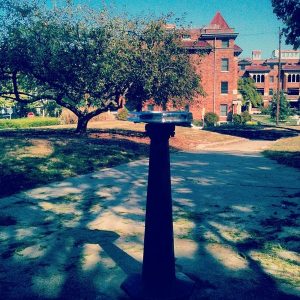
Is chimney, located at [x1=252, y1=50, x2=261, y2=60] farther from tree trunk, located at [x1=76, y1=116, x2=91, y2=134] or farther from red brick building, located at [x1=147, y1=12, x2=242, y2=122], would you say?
tree trunk, located at [x1=76, y1=116, x2=91, y2=134]

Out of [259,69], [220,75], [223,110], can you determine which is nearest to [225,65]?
[220,75]

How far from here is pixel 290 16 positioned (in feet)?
56.9

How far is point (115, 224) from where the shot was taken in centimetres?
481

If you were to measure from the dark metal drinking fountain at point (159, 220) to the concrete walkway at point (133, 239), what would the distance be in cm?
23

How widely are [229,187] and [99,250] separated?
4.25m

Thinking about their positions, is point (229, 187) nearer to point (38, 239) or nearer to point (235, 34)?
point (38, 239)

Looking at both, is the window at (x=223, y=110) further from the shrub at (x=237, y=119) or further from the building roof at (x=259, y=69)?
the building roof at (x=259, y=69)

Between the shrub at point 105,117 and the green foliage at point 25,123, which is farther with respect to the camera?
the shrub at point 105,117

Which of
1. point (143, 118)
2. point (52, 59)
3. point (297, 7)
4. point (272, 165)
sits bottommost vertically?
point (272, 165)

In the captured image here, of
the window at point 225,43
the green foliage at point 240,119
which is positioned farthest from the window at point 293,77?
the green foliage at point 240,119

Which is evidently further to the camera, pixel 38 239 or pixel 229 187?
pixel 229 187

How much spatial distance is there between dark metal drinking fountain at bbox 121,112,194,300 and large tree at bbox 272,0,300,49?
1694 centimetres

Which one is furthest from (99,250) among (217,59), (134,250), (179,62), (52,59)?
(217,59)

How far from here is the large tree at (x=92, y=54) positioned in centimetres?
1477
